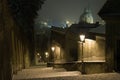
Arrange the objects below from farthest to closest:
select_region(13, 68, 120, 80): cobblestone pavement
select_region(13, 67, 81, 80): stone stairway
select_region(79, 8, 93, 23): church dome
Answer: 1. select_region(79, 8, 93, 23): church dome
2. select_region(13, 67, 81, 80): stone stairway
3. select_region(13, 68, 120, 80): cobblestone pavement

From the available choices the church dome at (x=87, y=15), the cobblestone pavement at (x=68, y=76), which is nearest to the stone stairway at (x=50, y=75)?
the cobblestone pavement at (x=68, y=76)

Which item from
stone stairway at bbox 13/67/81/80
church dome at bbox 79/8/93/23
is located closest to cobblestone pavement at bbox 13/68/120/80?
stone stairway at bbox 13/67/81/80

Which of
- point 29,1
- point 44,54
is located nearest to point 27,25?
point 29,1

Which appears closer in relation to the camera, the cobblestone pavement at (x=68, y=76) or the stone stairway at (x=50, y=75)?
the cobblestone pavement at (x=68, y=76)

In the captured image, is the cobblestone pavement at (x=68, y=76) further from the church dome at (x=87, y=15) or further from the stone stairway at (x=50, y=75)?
the church dome at (x=87, y=15)

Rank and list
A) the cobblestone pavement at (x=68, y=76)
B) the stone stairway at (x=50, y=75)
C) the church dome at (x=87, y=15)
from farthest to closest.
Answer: the church dome at (x=87, y=15)
the stone stairway at (x=50, y=75)
the cobblestone pavement at (x=68, y=76)

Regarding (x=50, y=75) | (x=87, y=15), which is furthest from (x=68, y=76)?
(x=87, y=15)

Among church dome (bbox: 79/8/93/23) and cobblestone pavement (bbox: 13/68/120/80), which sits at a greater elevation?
church dome (bbox: 79/8/93/23)

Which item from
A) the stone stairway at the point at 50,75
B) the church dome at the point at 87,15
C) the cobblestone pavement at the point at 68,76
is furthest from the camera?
the church dome at the point at 87,15

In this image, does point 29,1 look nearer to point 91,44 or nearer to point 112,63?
point 91,44

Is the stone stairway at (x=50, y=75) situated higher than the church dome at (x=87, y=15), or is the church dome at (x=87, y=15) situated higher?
the church dome at (x=87, y=15)

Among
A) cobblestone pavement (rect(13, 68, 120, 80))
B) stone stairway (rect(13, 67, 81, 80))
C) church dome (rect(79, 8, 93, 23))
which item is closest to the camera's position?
cobblestone pavement (rect(13, 68, 120, 80))

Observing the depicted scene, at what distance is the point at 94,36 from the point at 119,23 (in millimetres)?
14937

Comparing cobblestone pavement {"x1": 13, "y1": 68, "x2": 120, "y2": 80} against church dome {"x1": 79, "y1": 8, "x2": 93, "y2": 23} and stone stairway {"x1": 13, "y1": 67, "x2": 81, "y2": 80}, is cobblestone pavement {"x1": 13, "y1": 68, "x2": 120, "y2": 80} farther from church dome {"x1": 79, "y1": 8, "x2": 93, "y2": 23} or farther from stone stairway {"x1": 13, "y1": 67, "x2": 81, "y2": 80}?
church dome {"x1": 79, "y1": 8, "x2": 93, "y2": 23}
